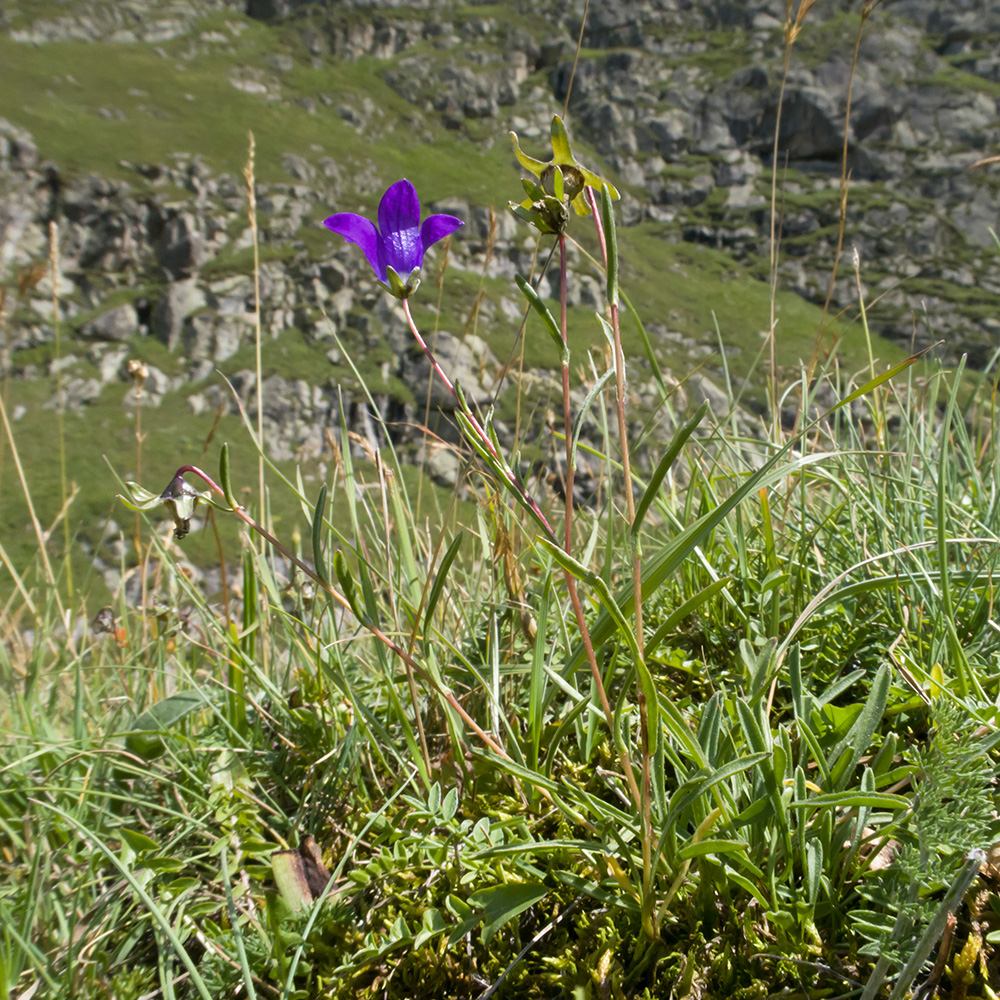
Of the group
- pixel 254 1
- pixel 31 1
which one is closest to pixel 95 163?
pixel 31 1

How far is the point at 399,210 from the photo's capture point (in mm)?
911

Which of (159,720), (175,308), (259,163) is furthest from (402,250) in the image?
(259,163)

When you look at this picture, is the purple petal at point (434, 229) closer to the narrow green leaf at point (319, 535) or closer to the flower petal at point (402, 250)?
the flower petal at point (402, 250)

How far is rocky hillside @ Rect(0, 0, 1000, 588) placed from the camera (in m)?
66.1

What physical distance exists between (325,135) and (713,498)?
104 meters

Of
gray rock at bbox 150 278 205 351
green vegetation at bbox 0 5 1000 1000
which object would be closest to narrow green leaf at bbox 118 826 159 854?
green vegetation at bbox 0 5 1000 1000

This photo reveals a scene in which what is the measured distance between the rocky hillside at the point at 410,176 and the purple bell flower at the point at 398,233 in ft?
168

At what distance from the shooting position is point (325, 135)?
288ft

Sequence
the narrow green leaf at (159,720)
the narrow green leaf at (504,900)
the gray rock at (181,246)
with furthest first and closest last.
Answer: the gray rock at (181,246)
the narrow green leaf at (159,720)
the narrow green leaf at (504,900)

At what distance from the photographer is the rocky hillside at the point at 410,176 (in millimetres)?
66125

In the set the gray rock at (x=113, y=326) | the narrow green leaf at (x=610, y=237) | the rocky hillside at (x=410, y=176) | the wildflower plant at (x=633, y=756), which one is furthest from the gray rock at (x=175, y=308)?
the narrow green leaf at (x=610, y=237)

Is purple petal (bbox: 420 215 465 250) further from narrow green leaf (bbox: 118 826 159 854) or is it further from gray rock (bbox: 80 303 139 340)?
gray rock (bbox: 80 303 139 340)

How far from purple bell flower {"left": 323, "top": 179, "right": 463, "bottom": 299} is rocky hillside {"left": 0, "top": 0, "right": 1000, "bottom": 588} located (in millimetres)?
51281

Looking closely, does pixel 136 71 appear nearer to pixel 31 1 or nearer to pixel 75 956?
pixel 31 1
